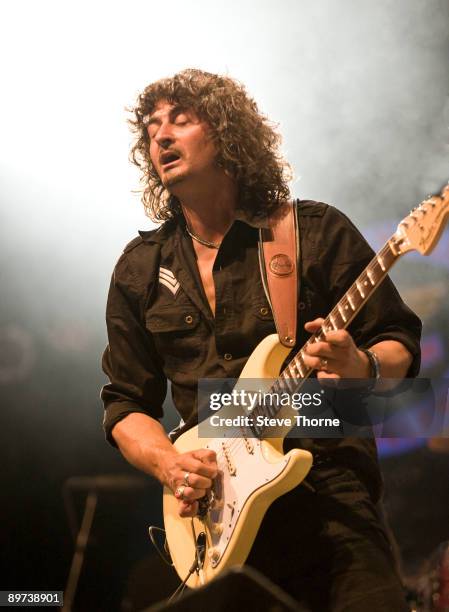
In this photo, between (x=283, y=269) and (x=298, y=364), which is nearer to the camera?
(x=298, y=364)

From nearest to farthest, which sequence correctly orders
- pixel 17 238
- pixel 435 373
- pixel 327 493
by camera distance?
1. pixel 327 493
2. pixel 435 373
3. pixel 17 238

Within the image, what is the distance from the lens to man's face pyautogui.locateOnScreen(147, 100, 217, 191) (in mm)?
2268

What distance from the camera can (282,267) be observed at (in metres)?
2.04

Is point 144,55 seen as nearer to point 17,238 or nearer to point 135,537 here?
point 17,238

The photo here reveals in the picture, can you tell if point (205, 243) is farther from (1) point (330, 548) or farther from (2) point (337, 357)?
(1) point (330, 548)

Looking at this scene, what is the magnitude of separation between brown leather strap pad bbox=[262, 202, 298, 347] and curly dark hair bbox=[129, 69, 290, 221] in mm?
101

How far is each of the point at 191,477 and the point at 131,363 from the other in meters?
0.59

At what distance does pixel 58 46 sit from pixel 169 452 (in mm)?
2173

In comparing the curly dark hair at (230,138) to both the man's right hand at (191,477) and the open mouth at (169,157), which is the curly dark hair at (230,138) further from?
the man's right hand at (191,477)

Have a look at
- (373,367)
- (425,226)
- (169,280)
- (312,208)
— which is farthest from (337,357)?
(169,280)

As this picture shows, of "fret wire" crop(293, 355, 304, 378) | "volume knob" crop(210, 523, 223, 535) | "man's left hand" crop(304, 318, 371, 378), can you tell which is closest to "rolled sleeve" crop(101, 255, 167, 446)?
"volume knob" crop(210, 523, 223, 535)

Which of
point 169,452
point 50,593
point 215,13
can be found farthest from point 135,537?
point 215,13

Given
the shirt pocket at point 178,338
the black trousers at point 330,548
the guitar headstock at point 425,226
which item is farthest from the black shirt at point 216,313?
the guitar headstock at point 425,226

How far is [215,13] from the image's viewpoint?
119 inches
